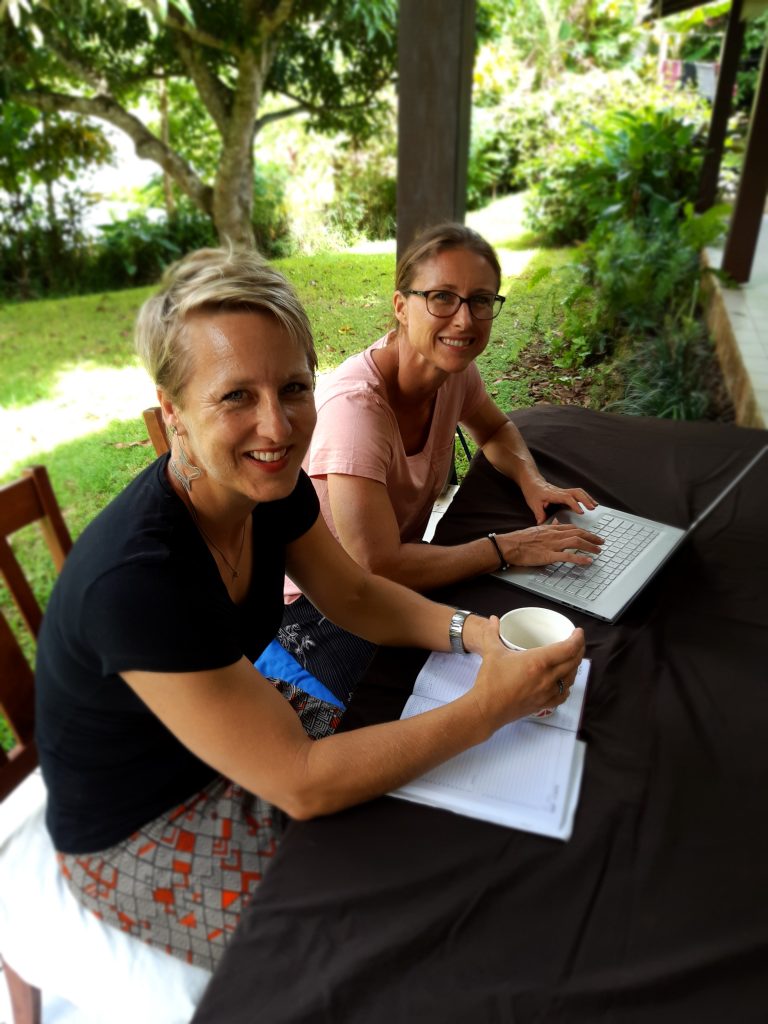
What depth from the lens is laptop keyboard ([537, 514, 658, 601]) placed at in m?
1.17

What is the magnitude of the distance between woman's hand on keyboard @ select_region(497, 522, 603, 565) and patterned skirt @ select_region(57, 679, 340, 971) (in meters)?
0.62

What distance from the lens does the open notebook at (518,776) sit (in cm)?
74

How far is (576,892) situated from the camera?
0.66 meters

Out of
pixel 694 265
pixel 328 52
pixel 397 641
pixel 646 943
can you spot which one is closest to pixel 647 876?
pixel 646 943

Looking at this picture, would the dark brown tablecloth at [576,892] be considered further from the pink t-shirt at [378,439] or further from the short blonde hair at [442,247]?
the short blonde hair at [442,247]

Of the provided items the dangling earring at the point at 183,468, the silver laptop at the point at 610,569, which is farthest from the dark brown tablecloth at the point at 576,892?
the dangling earring at the point at 183,468

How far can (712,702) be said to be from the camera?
0.92 meters

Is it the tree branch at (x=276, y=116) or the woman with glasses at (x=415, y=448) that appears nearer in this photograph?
the woman with glasses at (x=415, y=448)

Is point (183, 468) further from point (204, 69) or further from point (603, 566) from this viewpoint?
point (204, 69)

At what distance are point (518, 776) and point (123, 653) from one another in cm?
47

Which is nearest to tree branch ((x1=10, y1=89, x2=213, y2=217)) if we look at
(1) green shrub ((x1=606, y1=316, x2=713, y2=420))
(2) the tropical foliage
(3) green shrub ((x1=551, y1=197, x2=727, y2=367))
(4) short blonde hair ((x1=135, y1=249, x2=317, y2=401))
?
(2) the tropical foliage

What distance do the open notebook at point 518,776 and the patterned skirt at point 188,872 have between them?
24 centimetres

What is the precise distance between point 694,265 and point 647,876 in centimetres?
349

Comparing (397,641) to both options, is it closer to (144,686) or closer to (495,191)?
(144,686)
